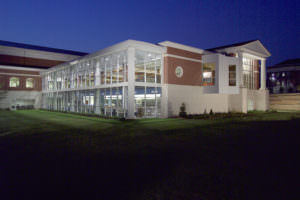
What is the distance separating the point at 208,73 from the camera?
2506cm

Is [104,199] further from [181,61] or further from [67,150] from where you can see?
[181,61]

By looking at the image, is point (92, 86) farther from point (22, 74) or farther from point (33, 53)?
point (33, 53)

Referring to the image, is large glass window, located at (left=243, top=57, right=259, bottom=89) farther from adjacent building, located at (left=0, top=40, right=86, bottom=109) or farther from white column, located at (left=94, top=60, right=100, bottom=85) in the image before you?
adjacent building, located at (left=0, top=40, right=86, bottom=109)

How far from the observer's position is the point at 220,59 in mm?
23422

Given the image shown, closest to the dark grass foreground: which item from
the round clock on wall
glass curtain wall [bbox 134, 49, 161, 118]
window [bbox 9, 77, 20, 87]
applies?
glass curtain wall [bbox 134, 49, 161, 118]

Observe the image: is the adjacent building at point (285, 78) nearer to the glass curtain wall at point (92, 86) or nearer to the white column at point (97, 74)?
the glass curtain wall at point (92, 86)

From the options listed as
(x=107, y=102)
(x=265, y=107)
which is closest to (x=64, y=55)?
(x=107, y=102)

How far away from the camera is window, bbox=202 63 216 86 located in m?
24.7

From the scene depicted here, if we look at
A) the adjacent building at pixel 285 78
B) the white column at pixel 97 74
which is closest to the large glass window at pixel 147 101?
the white column at pixel 97 74

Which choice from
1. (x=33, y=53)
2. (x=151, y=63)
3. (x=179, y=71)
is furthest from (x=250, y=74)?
(x=33, y=53)

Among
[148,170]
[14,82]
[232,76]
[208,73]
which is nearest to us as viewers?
[148,170]

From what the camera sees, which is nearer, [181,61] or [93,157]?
[93,157]

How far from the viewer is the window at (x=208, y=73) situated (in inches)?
972

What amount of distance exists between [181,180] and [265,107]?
31.2m
